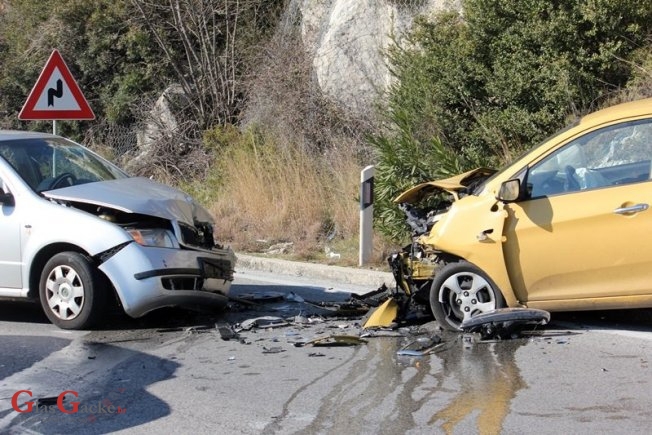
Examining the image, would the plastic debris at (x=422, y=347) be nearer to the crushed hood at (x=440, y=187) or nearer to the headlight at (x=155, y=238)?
the crushed hood at (x=440, y=187)

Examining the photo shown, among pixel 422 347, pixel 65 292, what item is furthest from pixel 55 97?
pixel 422 347

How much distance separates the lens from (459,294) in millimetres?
6992

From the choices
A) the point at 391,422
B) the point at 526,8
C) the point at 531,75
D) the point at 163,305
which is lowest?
the point at 391,422

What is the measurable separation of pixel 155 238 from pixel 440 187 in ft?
8.30

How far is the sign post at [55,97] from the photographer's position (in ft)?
36.9

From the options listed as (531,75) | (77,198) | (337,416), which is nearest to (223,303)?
(77,198)

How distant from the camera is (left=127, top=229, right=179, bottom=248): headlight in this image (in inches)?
285

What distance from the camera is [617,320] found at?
7.24m

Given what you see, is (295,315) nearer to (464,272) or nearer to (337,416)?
(464,272)

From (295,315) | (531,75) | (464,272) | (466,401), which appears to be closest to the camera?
(466,401)

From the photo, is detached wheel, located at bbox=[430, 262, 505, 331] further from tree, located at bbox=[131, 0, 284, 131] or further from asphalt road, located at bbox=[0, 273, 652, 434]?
tree, located at bbox=[131, 0, 284, 131]

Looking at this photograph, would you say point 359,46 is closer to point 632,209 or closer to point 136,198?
point 136,198

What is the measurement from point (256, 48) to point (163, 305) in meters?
10.7

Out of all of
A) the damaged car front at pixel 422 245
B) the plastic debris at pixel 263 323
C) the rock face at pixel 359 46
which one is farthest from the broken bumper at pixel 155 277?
the rock face at pixel 359 46
